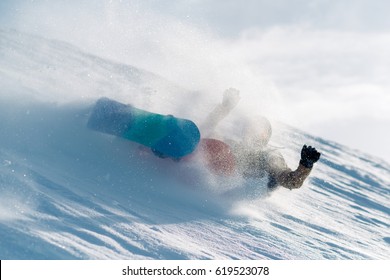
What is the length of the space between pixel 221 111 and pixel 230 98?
0.25 meters

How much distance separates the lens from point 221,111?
6059 millimetres

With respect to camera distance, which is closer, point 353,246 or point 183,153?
point 183,153

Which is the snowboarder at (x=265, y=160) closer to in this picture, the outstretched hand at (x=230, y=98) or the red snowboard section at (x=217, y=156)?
the red snowboard section at (x=217, y=156)

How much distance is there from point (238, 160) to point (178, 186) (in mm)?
931

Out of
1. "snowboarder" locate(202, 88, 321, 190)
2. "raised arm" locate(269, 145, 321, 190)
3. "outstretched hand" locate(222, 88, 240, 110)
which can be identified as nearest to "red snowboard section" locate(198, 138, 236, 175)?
"snowboarder" locate(202, 88, 321, 190)

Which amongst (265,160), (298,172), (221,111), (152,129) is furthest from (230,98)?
(152,129)

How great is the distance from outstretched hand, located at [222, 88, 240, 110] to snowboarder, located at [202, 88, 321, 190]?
0.59 metres

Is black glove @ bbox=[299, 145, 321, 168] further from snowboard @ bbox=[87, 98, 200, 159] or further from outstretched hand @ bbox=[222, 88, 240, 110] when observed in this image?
outstretched hand @ bbox=[222, 88, 240, 110]

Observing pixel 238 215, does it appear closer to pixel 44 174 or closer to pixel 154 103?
pixel 44 174

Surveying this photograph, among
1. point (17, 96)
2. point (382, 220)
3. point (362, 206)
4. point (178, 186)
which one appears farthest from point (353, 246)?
point (17, 96)

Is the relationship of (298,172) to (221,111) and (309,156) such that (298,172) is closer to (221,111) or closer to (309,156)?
Answer: (309,156)

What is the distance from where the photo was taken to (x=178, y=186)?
4.60 metres

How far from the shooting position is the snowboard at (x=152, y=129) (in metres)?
4.37

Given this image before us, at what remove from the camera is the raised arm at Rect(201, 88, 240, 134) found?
19.8 ft
